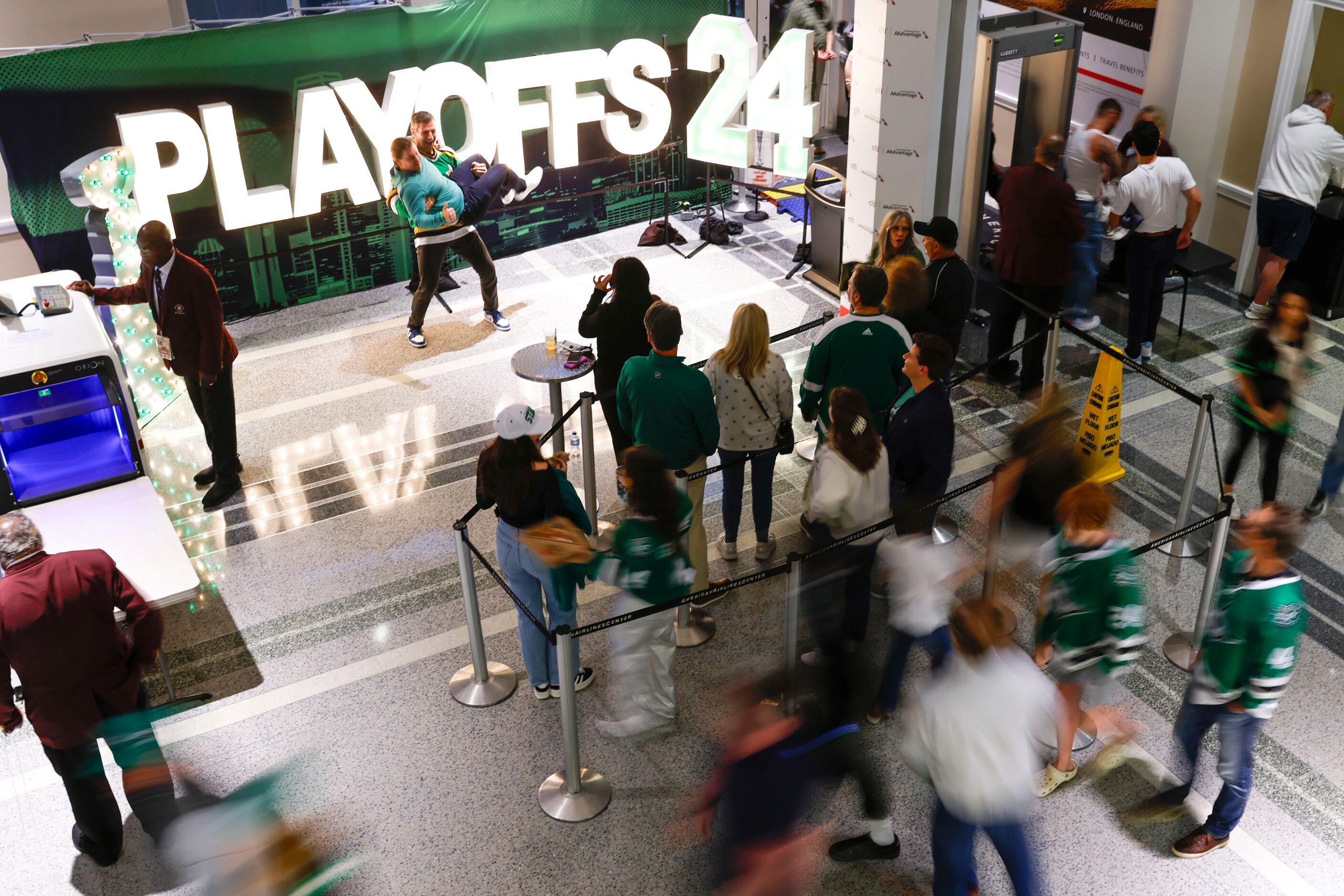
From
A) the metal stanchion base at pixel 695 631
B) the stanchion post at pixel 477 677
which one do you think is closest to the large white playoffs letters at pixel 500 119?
the metal stanchion base at pixel 695 631

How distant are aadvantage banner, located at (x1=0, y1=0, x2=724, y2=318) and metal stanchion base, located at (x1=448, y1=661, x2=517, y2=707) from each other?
4836 millimetres

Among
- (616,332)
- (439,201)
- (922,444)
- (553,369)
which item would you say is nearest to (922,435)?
(922,444)

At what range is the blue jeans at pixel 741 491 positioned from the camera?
5.98 m

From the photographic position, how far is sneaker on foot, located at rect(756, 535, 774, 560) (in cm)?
648

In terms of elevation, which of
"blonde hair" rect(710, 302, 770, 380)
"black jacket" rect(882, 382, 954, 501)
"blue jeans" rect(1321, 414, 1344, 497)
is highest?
"blonde hair" rect(710, 302, 770, 380)

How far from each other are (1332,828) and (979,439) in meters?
3.36

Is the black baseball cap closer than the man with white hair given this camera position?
Yes

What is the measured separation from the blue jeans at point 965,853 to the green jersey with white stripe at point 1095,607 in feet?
2.73

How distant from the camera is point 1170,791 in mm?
4887

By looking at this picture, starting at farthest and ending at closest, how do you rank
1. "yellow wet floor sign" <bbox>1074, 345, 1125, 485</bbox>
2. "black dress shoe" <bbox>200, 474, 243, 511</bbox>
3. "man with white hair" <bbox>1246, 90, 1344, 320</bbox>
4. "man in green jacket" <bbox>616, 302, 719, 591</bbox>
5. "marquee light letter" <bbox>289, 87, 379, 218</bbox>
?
"marquee light letter" <bbox>289, 87, 379, 218</bbox>, "man with white hair" <bbox>1246, 90, 1344, 320</bbox>, "black dress shoe" <bbox>200, 474, 243, 511</bbox>, "yellow wet floor sign" <bbox>1074, 345, 1125, 485</bbox>, "man in green jacket" <bbox>616, 302, 719, 591</bbox>

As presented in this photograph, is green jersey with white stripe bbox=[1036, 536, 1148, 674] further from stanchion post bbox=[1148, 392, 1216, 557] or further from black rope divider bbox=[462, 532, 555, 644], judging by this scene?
black rope divider bbox=[462, 532, 555, 644]

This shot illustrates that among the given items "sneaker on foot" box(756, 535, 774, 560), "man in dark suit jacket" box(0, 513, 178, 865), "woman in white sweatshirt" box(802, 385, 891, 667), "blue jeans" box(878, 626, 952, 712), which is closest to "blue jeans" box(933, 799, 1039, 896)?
"blue jeans" box(878, 626, 952, 712)

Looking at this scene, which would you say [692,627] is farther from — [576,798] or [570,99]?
[570,99]

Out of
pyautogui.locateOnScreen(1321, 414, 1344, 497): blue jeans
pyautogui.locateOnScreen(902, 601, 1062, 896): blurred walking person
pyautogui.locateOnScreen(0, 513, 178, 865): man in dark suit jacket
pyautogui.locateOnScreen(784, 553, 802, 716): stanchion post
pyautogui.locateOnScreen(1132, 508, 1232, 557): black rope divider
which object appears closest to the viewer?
pyautogui.locateOnScreen(902, 601, 1062, 896): blurred walking person
